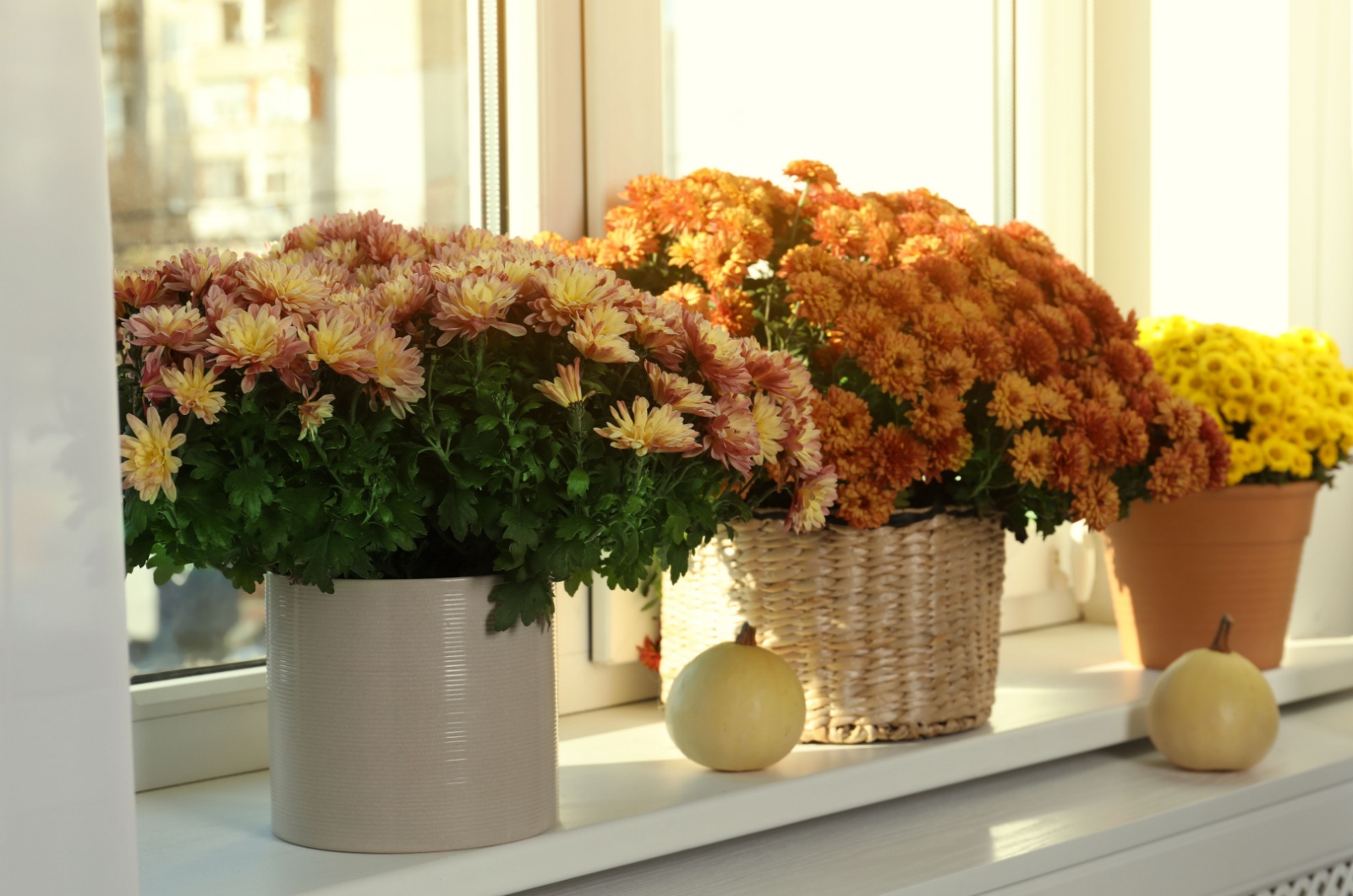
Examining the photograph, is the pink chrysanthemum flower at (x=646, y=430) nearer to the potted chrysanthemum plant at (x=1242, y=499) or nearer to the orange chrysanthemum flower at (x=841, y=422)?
the orange chrysanthemum flower at (x=841, y=422)

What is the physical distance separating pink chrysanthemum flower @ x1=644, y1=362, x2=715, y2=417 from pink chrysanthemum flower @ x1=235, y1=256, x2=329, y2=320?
184mm

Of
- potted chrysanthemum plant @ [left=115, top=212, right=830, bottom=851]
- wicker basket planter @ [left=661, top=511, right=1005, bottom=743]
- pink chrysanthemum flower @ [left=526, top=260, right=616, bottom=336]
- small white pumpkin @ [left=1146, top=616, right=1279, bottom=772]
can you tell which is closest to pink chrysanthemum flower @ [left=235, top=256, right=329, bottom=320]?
potted chrysanthemum plant @ [left=115, top=212, right=830, bottom=851]

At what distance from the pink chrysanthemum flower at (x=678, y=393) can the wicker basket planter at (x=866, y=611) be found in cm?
32

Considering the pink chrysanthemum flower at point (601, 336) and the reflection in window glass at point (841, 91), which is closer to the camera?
the pink chrysanthemum flower at point (601, 336)

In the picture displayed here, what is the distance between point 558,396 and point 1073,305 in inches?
22.7

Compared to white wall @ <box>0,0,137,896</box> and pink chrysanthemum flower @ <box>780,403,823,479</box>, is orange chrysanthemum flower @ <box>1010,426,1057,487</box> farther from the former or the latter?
white wall @ <box>0,0,137,896</box>

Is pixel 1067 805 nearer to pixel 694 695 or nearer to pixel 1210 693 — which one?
pixel 1210 693

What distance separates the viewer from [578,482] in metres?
0.76

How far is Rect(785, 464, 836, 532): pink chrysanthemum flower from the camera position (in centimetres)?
90

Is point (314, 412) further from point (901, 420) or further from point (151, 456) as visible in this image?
point (901, 420)

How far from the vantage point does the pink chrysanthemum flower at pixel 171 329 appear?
0.73 metres

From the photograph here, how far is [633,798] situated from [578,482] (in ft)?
1.01

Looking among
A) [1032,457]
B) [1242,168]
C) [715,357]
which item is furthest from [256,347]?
[1242,168]

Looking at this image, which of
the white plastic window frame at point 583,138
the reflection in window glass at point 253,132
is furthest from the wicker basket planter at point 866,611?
the reflection in window glass at point 253,132
